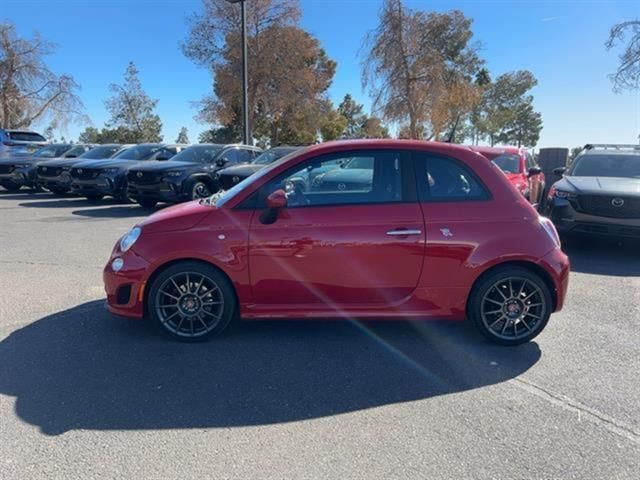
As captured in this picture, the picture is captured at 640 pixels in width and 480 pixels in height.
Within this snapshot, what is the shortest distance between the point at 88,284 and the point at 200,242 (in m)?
2.63

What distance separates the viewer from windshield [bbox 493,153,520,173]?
31.1 ft

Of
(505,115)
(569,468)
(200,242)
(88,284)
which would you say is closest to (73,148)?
(88,284)

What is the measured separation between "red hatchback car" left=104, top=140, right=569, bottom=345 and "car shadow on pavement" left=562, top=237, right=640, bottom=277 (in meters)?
3.33

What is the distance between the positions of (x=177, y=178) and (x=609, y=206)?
8767mm

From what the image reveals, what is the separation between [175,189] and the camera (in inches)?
A: 449

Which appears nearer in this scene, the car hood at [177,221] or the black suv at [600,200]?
the car hood at [177,221]

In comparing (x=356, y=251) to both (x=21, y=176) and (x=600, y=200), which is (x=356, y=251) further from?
(x=21, y=176)

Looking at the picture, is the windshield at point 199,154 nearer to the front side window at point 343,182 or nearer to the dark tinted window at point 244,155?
the dark tinted window at point 244,155

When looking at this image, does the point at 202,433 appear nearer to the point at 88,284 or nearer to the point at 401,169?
the point at 401,169

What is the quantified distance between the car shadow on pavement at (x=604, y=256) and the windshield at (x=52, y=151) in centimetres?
1743

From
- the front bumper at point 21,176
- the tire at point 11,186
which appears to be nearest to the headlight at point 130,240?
the front bumper at point 21,176

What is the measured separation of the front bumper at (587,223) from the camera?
742 centimetres

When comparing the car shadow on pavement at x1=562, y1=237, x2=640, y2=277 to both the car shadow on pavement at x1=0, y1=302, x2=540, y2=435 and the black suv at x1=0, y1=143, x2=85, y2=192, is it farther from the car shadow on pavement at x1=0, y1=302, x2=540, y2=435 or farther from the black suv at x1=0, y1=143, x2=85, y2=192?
the black suv at x1=0, y1=143, x2=85, y2=192

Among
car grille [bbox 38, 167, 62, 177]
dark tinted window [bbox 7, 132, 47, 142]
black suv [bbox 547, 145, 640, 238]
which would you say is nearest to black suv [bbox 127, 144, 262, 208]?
car grille [bbox 38, 167, 62, 177]
